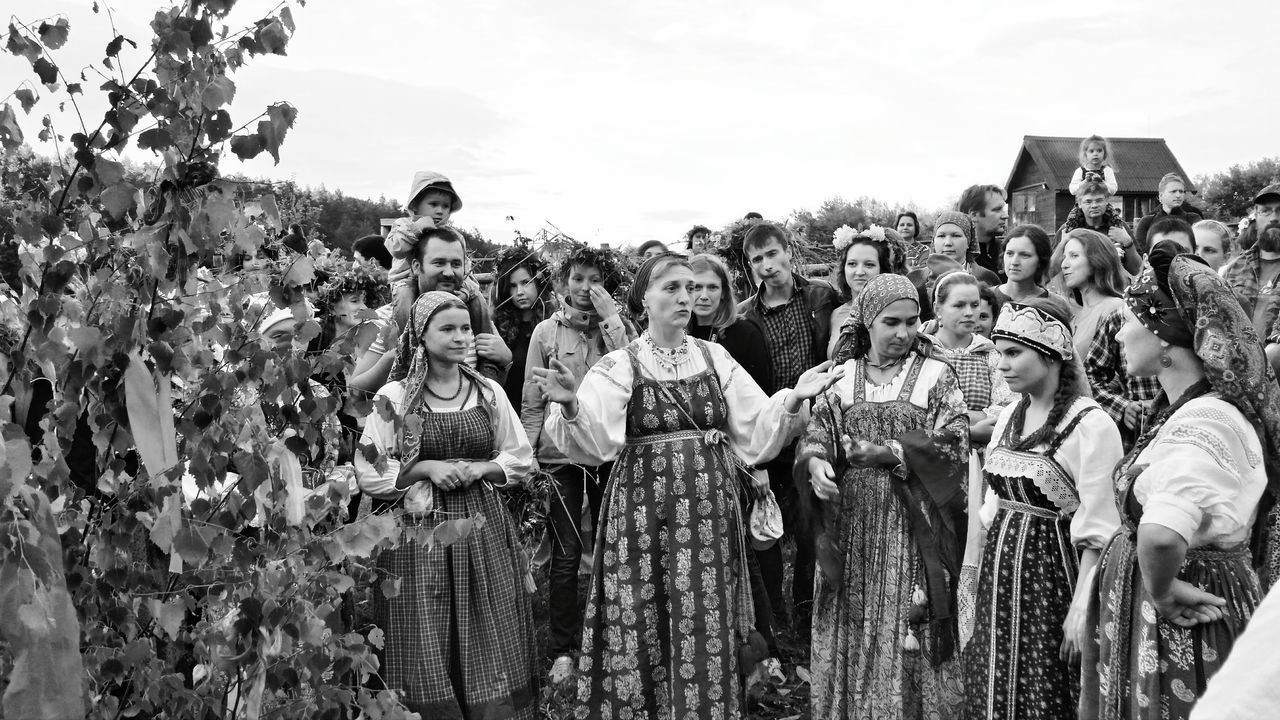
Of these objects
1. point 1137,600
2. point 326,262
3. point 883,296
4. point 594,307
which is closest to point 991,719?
point 1137,600

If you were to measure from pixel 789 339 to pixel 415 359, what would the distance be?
2548mm

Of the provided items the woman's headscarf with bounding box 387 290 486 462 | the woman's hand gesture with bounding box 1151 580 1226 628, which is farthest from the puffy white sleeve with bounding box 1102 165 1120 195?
the woman's hand gesture with bounding box 1151 580 1226 628

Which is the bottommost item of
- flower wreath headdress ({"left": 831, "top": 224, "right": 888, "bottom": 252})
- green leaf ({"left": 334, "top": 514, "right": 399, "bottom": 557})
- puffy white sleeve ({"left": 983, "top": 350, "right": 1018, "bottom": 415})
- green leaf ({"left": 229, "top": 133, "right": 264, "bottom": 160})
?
green leaf ({"left": 334, "top": 514, "right": 399, "bottom": 557})

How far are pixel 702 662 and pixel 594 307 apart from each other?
226 centimetres

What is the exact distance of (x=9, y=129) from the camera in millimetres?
1886

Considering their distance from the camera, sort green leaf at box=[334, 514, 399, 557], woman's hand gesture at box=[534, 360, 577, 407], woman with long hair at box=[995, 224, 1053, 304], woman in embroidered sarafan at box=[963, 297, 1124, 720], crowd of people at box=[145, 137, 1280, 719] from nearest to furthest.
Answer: green leaf at box=[334, 514, 399, 557] < crowd of people at box=[145, 137, 1280, 719] < woman in embroidered sarafan at box=[963, 297, 1124, 720] < woman's hand gesture at box=[534, 360, 577, 407] < woman with long hair at box=[995, 224, 1053, 304]

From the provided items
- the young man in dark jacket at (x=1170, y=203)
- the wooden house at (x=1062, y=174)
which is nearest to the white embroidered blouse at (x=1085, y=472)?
the young man in dark jacket at (x=1170, y=203)

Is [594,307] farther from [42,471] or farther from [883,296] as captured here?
[42,471]

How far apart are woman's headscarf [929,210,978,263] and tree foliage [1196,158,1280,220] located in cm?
2066

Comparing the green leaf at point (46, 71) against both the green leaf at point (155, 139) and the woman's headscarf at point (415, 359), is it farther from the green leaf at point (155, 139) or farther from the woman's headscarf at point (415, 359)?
the woman's headscarf at point (415, 359)

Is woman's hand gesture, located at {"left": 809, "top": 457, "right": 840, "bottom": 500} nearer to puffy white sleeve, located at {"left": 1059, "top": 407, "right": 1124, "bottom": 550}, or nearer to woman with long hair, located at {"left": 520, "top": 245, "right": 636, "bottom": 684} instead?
puffy white sleeve, located at {"left": 1059, "top": 407, "right": 1124, "bottom": 550}

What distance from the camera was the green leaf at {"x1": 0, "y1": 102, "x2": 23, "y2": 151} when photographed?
73.8 inches

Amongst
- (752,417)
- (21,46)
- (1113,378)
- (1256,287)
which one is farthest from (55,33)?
(1256,287)

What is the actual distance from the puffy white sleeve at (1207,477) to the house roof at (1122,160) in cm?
2475
